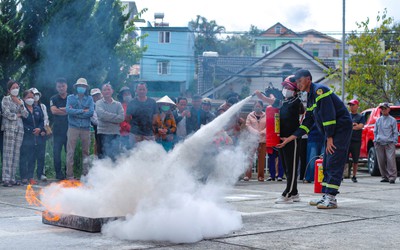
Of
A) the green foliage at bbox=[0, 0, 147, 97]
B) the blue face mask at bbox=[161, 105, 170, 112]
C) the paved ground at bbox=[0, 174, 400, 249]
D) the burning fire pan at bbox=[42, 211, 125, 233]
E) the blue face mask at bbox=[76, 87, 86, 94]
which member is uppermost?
the green foliage at bbox=[0, 0, 147, 97]

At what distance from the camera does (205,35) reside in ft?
290

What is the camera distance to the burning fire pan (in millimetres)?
6793

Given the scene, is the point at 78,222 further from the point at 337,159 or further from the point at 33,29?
the point at 33,29

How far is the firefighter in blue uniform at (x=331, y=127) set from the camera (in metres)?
9.12

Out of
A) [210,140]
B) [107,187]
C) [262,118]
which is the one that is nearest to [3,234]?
[107,187]

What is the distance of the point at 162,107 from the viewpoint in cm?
1285

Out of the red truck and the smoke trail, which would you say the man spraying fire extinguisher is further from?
the red truck

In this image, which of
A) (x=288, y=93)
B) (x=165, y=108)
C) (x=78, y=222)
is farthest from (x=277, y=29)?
(x=78, y=222)

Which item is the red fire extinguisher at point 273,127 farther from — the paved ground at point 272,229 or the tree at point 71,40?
the tree at point 71,40

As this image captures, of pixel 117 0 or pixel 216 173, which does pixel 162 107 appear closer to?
pixel 117 0

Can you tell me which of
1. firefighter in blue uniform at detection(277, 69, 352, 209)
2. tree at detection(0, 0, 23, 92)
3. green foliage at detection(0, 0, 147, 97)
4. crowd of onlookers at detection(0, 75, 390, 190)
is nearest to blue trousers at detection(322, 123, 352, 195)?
firefighter in blue uniform at detection(277, 69, 352, 209)

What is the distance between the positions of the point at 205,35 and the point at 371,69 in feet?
185

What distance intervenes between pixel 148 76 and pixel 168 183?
73.5ft

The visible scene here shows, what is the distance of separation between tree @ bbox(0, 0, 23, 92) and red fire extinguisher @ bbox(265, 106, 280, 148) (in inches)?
226
